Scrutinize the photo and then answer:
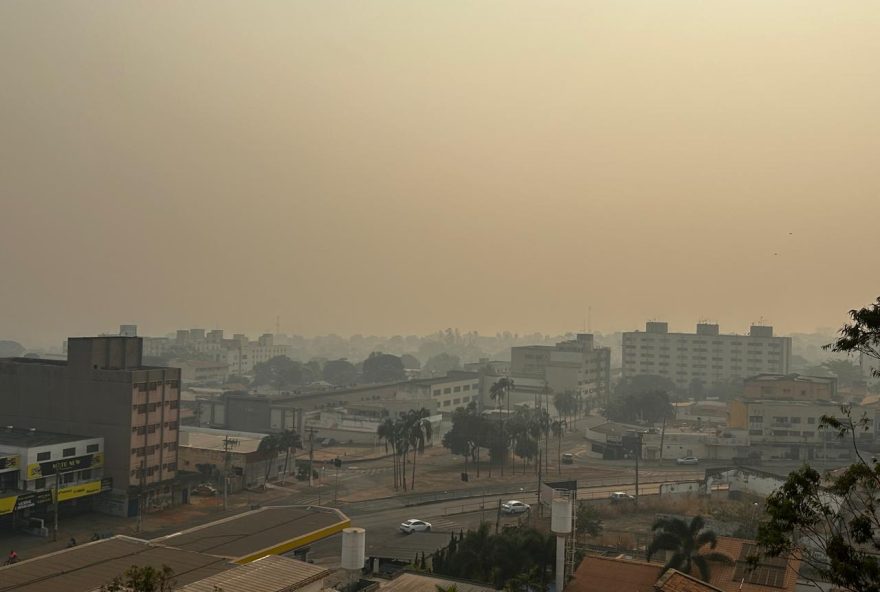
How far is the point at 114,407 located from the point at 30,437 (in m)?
5.77

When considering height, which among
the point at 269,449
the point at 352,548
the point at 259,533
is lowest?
the point at 269,449

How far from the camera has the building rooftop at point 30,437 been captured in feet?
175

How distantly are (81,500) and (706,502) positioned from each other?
147ft

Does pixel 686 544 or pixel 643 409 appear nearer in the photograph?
pixel 686 544

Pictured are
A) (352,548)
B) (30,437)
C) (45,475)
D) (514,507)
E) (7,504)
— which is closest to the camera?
(352,548)

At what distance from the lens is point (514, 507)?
58.9 meters

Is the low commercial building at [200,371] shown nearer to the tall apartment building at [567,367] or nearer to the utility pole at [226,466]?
the tall apartment building at [567,367]

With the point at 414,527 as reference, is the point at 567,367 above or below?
above

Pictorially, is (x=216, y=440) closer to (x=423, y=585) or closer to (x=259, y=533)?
(x=259, y=533)

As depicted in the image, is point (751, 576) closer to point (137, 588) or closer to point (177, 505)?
point (137, 588)

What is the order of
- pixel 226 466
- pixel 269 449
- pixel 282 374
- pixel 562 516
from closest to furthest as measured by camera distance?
pixel 562 516
pixel 226 466
pixel 269 449
pixel 282 374

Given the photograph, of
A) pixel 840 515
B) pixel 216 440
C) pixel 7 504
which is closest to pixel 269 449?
pixel 216 440

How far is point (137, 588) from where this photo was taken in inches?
593

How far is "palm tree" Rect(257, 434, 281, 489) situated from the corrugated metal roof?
→ 39890mm
